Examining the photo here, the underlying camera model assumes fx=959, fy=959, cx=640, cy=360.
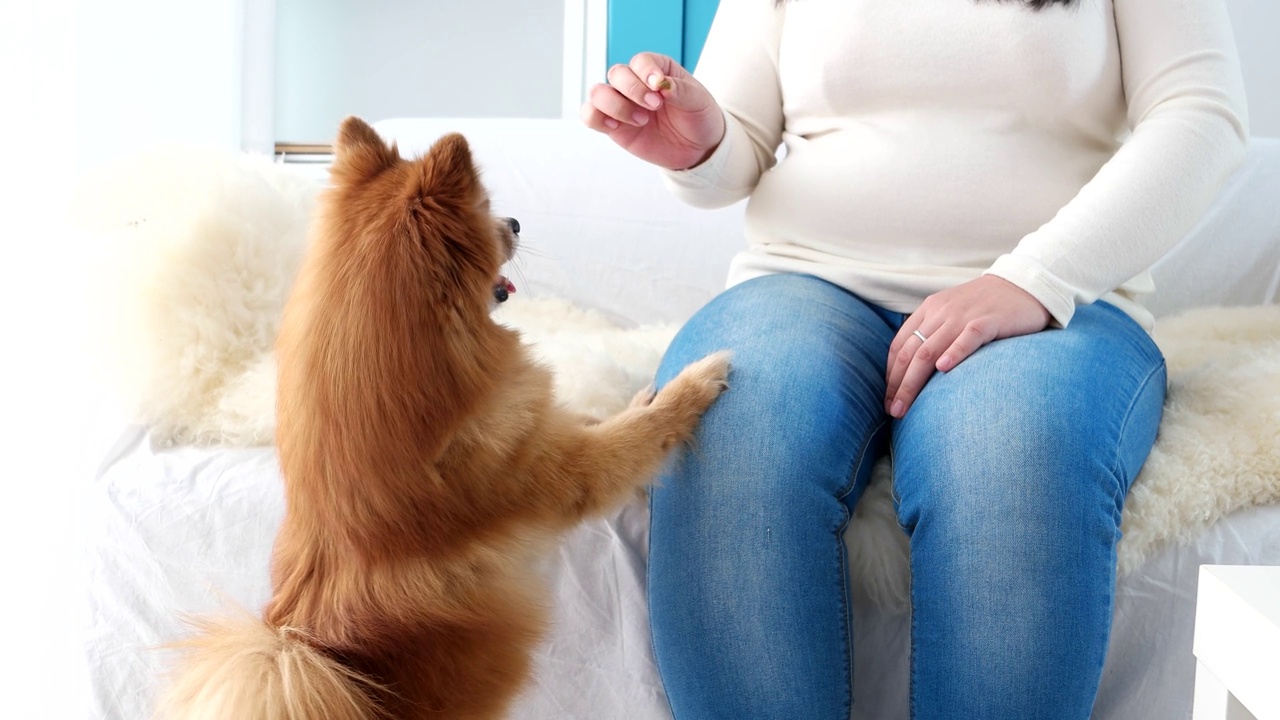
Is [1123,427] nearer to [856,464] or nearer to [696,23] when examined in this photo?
[856,464]

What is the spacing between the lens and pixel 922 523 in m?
0.83

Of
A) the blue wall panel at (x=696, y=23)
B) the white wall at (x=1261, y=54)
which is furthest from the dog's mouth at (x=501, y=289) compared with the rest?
the white wall at (x=1261, y=54)

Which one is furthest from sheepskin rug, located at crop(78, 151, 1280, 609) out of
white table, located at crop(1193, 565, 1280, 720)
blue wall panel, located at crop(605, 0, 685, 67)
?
blue wall panel, located at crop(605, 0, 685, 67)

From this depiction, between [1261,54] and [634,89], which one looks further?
[1261,54]

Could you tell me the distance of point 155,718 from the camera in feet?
2.70

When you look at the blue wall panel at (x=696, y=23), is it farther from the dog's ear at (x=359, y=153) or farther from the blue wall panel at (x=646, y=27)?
the dog's ear at (x=359, y=153)

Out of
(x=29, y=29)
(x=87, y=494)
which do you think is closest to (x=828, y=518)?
(x=87, y=494)

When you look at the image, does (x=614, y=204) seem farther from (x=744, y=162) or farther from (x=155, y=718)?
(x=155, y=718)

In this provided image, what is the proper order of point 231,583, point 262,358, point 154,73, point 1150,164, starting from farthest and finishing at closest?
1. point 154,73
2. point 262,358
3. point 231,583
4. point 1150,164

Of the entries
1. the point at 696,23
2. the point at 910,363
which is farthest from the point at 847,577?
the point at 696,23

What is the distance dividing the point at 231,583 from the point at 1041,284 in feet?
3.00

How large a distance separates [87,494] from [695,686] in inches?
28.8

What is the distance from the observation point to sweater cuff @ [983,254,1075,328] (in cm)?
90

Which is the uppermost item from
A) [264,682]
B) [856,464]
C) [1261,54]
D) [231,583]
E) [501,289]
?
[1261,54]
